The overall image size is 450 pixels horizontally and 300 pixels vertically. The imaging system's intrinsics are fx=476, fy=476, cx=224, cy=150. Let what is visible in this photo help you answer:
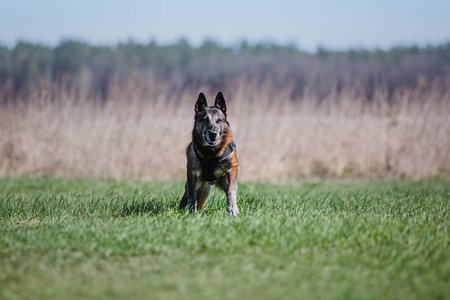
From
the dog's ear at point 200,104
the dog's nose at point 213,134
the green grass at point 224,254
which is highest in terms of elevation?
the dog's ear at point 200,104

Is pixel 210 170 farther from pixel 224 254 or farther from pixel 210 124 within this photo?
pixel 224 254

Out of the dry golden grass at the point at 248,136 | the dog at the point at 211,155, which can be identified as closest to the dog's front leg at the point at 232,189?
the dog at the point at 211,155

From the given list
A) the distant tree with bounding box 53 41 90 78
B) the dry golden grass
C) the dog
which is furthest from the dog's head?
the distant tree with bounding box 53 41 90 78

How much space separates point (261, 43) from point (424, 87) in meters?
64.1

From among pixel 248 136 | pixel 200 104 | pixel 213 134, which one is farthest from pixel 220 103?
pixel 248 136

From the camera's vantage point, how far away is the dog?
18.9ft

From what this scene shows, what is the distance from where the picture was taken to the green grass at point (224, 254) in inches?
142

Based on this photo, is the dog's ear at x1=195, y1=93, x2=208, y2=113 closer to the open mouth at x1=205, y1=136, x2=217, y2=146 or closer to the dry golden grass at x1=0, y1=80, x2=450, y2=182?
the open mouth at x1=205, y1=136, x2=217, y2=146

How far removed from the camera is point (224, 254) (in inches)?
174

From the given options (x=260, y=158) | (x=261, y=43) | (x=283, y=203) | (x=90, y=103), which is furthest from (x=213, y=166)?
(x=261, y=43)

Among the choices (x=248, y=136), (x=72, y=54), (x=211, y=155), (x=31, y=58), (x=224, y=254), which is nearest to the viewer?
(x=224, y=254)

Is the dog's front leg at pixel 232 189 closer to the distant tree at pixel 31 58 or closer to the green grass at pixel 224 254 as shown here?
the green grass at pixel 224 254

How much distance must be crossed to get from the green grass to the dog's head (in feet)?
Answer: 3.09

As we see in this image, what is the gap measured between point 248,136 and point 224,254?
8104mm
